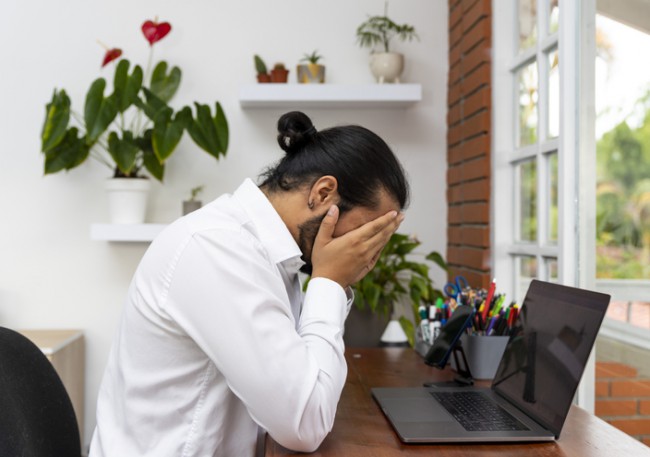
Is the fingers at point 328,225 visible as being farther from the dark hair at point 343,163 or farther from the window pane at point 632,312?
the window pane at point 632,312

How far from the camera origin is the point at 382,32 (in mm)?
2898

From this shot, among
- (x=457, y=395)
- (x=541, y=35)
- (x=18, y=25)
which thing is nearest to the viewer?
(x=457, y=395)

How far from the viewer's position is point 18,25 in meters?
2.89

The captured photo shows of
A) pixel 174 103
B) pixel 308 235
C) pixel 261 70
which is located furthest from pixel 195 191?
pixel 308 235

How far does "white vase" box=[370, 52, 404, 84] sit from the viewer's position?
2809 mm

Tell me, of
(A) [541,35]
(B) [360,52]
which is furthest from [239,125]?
(A) [541,35]

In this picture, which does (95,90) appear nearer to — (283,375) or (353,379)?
(353,379)

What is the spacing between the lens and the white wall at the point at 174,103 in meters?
2.90

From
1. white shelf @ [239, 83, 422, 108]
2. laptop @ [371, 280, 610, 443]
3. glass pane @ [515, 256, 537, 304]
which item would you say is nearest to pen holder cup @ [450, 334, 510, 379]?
laptop @ [371, 280, 610, 443]

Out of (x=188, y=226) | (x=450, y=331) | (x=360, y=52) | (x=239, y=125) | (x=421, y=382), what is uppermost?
(x=360, y=52)

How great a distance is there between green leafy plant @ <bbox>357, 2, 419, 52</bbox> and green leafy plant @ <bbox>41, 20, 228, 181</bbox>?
0.66 meters

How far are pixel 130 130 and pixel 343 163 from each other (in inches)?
69.2

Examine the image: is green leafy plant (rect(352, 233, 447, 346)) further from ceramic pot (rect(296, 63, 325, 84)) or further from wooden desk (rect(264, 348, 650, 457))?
wooden desk (rect(264, 348, 650, 457))

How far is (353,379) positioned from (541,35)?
1.18m
